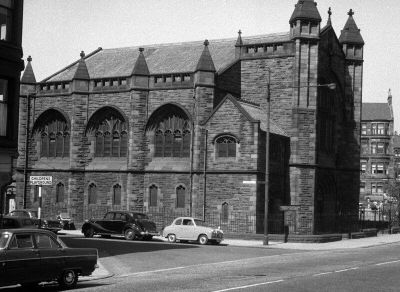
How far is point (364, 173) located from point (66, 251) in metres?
93.9

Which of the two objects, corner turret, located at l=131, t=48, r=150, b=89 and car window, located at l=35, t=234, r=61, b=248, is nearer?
car window, located at l=35, t=234, r=61, b=248

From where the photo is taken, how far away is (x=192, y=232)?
35.2 meters

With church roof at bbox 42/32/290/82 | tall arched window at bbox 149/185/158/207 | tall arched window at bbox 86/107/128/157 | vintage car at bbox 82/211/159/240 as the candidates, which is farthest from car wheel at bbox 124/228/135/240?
church roof at bbox 42/32/290/82

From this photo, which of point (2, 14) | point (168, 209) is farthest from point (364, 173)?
point (2, 14)

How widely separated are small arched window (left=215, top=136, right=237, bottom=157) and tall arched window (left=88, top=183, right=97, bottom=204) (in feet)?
34.3

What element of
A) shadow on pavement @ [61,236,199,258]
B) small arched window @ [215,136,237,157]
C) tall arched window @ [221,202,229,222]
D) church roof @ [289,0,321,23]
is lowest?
shadow on pavement @ [61,236,199,258]

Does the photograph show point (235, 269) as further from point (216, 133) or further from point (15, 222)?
point (216, 133)

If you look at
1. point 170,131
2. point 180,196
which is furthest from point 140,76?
point 180,196

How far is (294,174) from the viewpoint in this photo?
44.6 metres

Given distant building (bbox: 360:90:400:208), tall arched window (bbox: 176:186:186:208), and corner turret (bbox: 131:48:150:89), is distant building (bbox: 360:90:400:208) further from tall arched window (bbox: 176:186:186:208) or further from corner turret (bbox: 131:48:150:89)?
corner turret (bbox: 131:48:150:89)

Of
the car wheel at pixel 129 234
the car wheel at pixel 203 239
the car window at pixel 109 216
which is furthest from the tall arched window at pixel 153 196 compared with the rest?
the car wheel at pixel 203 239

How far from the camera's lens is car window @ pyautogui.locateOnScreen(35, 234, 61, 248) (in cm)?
1625

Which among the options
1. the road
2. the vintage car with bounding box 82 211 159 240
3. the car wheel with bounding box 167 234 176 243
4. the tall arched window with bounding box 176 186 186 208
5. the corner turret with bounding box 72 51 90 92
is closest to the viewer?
the road

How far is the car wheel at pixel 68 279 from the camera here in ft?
55.0
